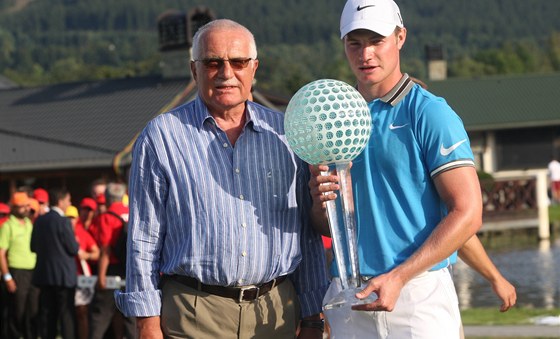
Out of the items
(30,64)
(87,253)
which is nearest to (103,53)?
(30,64)

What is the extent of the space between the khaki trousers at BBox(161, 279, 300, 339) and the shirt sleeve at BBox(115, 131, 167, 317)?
0.07m

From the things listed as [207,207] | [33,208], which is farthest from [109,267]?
[207,207]

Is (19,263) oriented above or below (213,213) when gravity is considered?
below

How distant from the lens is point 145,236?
4930 millimetres

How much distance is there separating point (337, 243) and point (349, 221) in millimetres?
101

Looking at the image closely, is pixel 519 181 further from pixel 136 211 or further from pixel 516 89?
pixel 136 211

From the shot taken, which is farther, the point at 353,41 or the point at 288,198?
the point at 288,198

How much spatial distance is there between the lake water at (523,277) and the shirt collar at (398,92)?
1132 cm

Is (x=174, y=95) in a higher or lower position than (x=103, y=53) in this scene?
lower

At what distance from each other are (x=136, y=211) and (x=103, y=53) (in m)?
172

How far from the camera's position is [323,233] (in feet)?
16.6

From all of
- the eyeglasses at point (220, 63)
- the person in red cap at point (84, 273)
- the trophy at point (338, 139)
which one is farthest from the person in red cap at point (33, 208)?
the trophy at point (338, 139)

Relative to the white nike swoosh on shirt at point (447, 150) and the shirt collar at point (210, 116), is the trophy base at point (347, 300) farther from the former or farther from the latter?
the shirt collar at point (210, 116)

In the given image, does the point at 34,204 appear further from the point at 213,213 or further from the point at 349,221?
the point at 349,221
